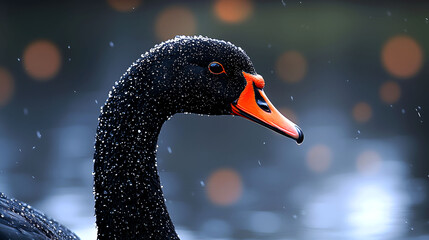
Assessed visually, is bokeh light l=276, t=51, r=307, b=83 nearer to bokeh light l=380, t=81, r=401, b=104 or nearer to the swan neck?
bokeh light l=380, t=81, r=401, b=104

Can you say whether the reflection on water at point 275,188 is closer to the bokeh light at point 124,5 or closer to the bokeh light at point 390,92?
the bokeh light at point 390,92

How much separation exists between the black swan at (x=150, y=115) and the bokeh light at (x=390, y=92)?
12521 millimetres

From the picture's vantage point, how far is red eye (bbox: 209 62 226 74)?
5090 millimetres

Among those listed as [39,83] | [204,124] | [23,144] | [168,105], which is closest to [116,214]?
[168,105]

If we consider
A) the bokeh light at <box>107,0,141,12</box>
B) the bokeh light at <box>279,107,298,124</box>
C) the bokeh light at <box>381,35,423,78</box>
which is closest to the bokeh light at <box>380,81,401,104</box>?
the bokeh light at <box>381,35,423,78</box>

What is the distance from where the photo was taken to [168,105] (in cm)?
505

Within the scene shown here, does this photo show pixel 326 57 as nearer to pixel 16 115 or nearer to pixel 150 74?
pixel 16 115

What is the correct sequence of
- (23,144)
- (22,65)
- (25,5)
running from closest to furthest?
(23,144)
(22,65)
(25,5)

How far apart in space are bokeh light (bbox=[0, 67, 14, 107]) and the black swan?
12.1 m

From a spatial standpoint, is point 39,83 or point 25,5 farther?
point 25,5

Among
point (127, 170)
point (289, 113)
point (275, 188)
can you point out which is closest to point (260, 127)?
point (289, 113)

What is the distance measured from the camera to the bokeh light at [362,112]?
1548 centimetres

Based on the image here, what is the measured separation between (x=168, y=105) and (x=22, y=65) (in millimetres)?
17424

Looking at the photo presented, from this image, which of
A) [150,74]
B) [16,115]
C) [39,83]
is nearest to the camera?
[150,74]
